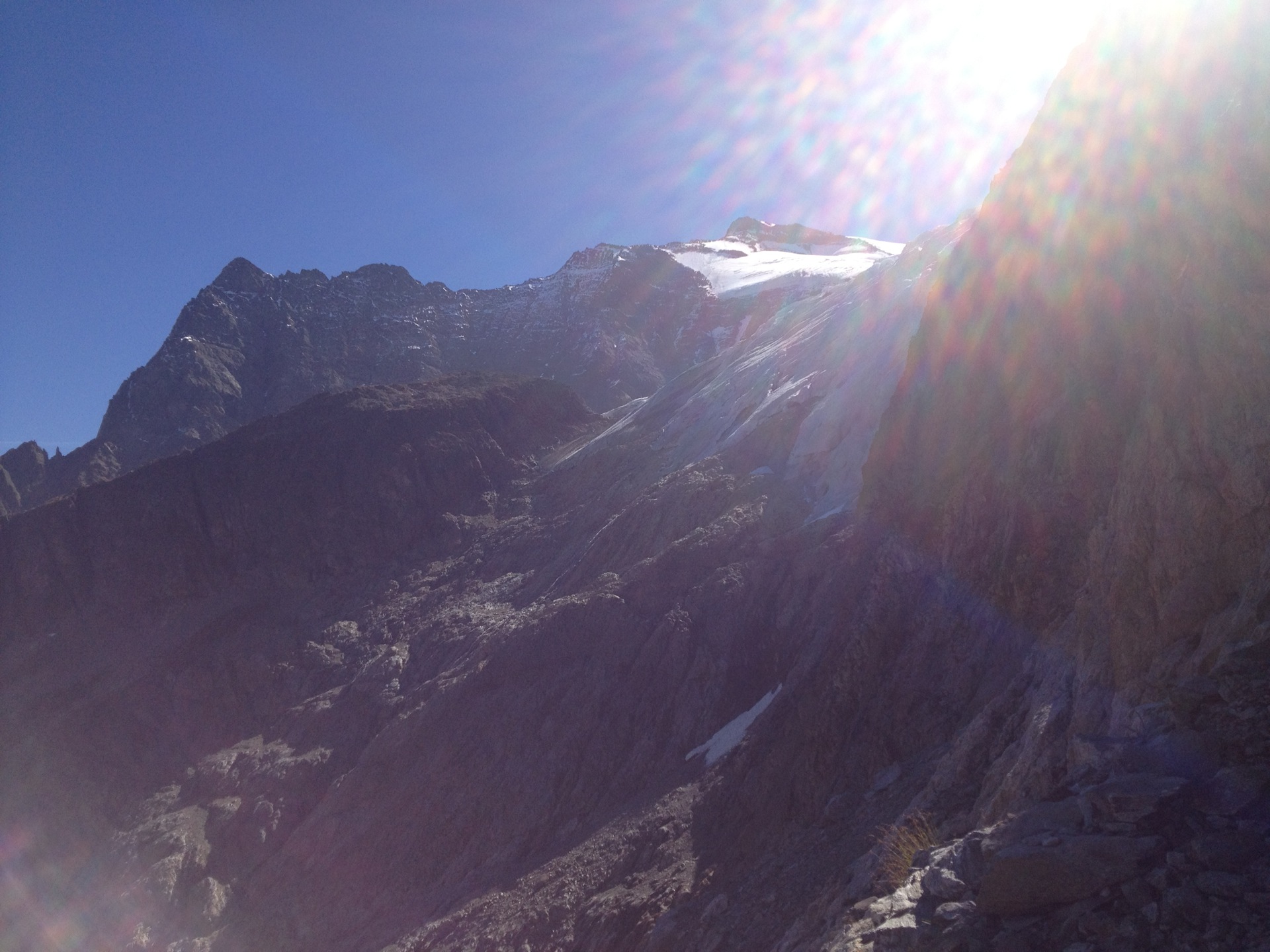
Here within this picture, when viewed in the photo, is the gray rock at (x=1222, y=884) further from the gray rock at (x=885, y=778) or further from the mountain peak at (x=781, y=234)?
the mountain peak at (x=781, y=234)

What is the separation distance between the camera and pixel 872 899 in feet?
26.6

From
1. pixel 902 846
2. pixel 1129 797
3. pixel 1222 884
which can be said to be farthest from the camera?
pixel 902 846

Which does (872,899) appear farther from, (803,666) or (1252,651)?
(803,666)

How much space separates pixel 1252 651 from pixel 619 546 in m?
27.8

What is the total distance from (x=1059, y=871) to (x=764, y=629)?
18.8m

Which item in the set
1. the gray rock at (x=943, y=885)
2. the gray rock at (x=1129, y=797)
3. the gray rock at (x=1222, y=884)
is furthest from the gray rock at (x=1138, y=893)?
the gray rock at (x=943, y=885)

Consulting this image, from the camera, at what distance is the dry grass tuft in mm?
8500

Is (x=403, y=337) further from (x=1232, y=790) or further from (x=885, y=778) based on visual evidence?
(x=1232, y=790)

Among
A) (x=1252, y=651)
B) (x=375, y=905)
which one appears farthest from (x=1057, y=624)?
(x=375, y=905)

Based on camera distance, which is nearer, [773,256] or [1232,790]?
[1232,790]

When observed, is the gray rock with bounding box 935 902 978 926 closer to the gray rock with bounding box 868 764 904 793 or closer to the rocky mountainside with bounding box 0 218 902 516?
the gray rock with bounding box 868 764 904 793

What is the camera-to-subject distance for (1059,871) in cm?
608

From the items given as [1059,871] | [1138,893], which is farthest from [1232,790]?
[1059,871]

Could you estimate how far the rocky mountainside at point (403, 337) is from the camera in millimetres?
77438
